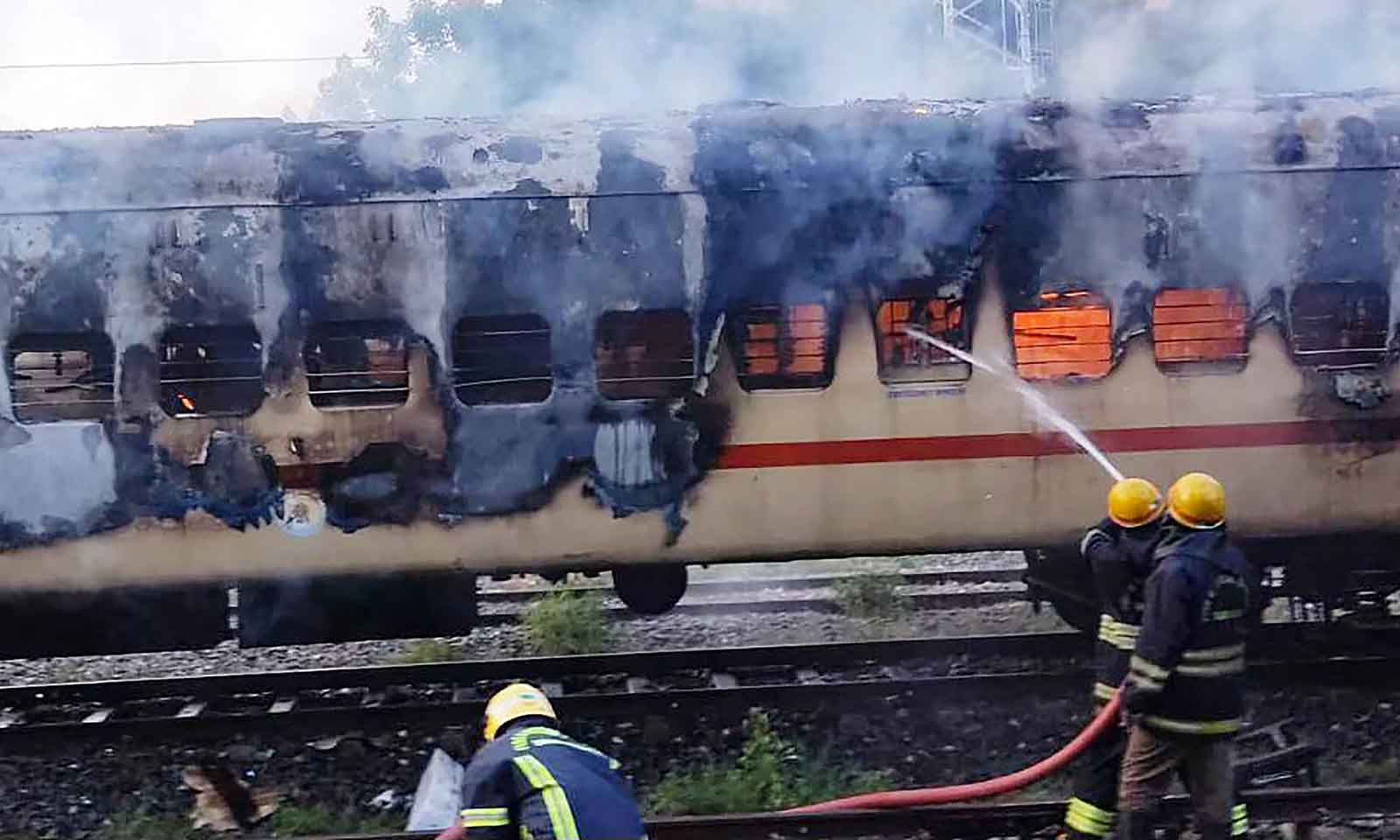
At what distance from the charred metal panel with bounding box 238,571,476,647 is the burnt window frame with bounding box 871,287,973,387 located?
2401 mm

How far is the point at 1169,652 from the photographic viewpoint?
4.86 m

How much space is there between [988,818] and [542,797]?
3.04 metres

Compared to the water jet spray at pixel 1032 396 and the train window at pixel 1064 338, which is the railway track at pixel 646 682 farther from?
the train window at pixel 1064 338

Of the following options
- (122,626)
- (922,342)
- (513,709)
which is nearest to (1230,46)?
(922,342)

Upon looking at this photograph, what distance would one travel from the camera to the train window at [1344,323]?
294 inches

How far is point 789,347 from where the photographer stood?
23.7ft

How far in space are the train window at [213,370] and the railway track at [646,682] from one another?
66.2 inches

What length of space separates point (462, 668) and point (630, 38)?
10.8 meters

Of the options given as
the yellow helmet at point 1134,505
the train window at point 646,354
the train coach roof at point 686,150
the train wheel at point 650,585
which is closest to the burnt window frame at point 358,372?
the train coach roof at point 686,150

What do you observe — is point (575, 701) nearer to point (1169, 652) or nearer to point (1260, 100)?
point (1169, 652)

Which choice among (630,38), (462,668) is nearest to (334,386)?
(462,668)

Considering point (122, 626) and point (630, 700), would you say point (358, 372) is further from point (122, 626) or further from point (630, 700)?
point (630, 700)

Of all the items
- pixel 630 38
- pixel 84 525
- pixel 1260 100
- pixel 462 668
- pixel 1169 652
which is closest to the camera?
pixel 1169 652

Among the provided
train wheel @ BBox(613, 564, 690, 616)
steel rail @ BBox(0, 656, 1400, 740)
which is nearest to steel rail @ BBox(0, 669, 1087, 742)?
steel rail @ BBox(0, 656, 1400, 740)
